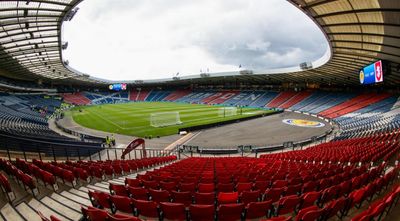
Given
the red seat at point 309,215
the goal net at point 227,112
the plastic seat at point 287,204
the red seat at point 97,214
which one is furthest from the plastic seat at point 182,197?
the goal net at point 227,112

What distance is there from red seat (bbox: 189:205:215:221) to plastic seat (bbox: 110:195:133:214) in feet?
4.75

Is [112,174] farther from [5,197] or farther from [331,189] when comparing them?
[331,189]

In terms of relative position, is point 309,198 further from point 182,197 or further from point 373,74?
point 373,74

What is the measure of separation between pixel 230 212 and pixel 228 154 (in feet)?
61.8

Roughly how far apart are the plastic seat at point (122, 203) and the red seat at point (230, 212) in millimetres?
2042

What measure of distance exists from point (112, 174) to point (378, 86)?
5380 centimetres

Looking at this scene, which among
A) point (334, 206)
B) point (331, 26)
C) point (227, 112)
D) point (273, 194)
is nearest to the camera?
point (334, 206)

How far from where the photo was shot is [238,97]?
7712 cm

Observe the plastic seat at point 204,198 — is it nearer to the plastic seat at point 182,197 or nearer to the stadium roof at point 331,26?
the plastic seat at point 182,197

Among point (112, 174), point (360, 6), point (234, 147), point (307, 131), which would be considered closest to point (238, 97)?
point (307, 131)

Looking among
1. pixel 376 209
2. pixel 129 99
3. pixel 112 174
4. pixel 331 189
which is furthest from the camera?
pixel 129 99

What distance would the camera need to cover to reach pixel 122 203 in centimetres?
546

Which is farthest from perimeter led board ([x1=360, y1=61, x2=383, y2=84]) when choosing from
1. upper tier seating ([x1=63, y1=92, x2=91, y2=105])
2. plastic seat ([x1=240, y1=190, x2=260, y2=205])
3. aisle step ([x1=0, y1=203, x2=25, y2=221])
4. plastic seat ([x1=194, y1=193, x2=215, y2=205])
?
upper tier seating ([x1=63, y1=92, x2=91, y2=105])

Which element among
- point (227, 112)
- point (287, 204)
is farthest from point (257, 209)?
point (227, 112)
